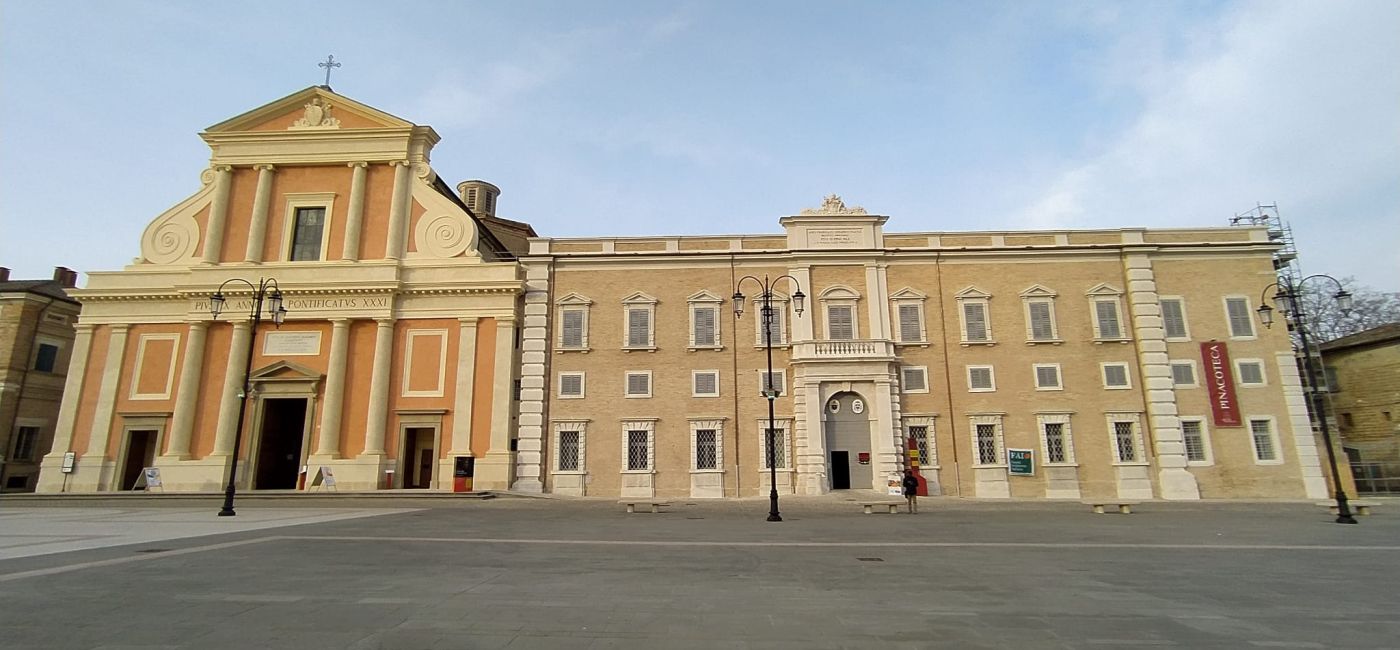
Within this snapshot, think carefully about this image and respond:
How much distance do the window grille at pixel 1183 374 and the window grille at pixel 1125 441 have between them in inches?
115

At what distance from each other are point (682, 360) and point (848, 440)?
8.15 metres

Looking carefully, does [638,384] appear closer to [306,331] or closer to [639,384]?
[639,384]

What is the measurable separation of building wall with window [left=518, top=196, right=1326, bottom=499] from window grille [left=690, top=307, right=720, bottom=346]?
0.14 m

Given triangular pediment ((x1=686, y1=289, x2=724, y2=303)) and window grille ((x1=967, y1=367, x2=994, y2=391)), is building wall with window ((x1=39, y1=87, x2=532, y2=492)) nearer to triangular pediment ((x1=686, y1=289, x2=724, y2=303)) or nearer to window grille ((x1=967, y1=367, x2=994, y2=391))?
triangular pediment ((x1=686, y1=289, x2=724, y2=303))

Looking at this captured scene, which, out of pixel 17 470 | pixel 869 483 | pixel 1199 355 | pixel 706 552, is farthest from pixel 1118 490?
pixel 17 470

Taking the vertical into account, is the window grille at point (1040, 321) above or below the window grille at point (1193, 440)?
above

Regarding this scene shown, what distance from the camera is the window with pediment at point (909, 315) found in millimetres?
28875

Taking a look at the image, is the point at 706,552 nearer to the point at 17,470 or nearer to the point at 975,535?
the point at 975,535

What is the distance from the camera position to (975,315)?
2914cm

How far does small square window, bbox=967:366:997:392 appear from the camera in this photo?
28125mm

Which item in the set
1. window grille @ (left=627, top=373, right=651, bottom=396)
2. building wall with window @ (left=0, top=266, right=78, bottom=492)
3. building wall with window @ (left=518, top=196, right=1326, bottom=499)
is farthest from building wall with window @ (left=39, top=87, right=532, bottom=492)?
window grille @ (left=627, top=373, right=651, bottom=396)

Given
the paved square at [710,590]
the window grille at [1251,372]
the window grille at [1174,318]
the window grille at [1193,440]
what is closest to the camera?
the paved square at [710,590]

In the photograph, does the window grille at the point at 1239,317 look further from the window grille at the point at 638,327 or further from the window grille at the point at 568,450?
the window grille at the point at 568,450

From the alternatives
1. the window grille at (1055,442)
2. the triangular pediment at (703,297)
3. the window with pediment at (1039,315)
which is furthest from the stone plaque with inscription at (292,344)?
the window grille at (1055,442)
